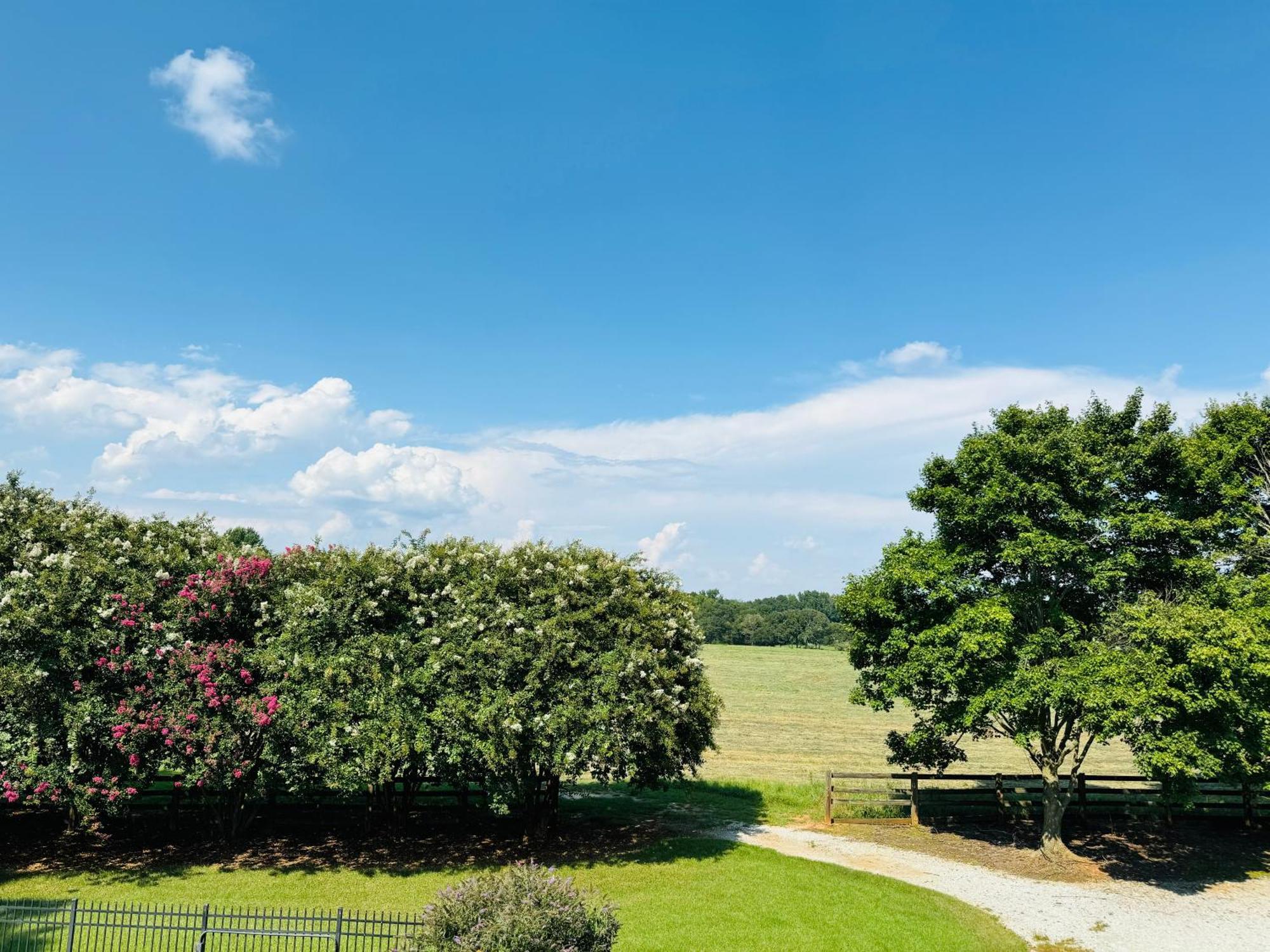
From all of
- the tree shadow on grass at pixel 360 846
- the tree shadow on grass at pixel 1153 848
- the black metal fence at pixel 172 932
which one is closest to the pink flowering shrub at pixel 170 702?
the tree shadow on grass at pixel 360 846

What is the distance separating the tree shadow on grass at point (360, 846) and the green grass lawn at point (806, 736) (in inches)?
476

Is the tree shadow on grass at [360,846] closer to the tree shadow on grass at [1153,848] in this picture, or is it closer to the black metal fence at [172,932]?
the black metal fence at [172,932]

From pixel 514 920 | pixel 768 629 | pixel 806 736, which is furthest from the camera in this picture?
pixel 768 629

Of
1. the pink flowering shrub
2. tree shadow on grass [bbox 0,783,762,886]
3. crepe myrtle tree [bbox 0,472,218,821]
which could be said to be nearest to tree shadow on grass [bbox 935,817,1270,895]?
tree shadow on grass [bbox 0,783,762,886]

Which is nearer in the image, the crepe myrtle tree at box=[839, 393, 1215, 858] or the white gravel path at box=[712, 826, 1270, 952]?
the white gravel path at box=[712, 826, 1270, 952]

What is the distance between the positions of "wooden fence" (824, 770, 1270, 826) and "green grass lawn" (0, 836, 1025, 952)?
6.85 metres

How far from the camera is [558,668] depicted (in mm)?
21672

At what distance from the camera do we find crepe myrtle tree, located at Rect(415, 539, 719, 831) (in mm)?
20531

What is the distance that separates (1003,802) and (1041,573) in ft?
33.1

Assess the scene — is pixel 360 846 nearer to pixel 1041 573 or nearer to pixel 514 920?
pixel 514 920

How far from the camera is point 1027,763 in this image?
45.4 metres

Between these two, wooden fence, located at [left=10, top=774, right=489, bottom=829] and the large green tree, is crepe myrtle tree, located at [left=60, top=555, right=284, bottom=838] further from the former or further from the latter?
the large green tree

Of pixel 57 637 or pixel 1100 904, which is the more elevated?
pixel 57 637

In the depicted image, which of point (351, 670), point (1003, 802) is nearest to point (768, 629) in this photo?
point (1003, 802)
